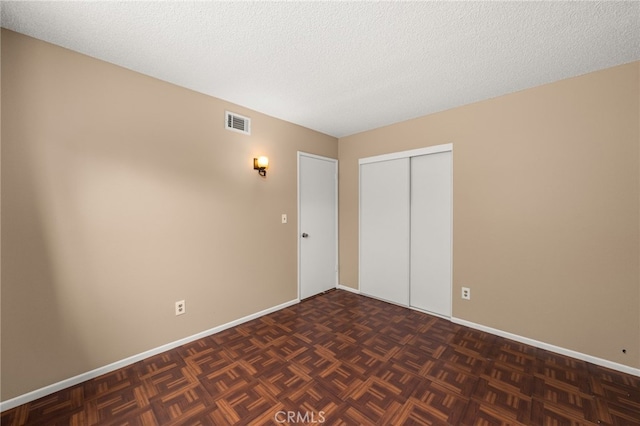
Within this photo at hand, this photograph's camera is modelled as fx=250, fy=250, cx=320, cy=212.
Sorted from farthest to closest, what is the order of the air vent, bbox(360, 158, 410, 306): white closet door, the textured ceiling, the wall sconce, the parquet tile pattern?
bbox(360, 158, 410, 306): white closet door < the wall sconce < the air vent < the parquet tile pattern < the textured ceiling

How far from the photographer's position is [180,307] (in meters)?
2.47

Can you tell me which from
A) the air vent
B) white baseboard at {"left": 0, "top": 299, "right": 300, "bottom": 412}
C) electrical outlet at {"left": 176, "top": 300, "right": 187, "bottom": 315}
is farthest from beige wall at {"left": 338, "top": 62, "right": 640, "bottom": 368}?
electrical outlet at {"left": 176, "top": 300, "right": 187, "bottom": 315}

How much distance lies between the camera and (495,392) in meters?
1.84

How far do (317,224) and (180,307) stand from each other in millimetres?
2081

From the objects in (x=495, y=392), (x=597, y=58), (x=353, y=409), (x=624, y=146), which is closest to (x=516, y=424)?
(x=495, y=392)

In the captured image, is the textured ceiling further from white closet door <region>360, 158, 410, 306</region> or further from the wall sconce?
white closet door <region>360, 158, 410, 306</region>

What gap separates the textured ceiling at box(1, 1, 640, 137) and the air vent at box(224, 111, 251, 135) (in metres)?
0.29

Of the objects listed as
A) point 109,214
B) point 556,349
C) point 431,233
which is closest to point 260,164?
point 109,214

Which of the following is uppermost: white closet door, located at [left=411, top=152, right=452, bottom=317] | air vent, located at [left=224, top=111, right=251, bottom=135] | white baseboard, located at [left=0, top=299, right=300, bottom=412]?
air vent, located at [left=224, top=111, right=251, bottom=135]

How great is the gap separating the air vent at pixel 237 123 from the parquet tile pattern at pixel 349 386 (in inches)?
90.6

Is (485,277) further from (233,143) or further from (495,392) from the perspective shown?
(233,143)

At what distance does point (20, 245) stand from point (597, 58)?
14.7 ft

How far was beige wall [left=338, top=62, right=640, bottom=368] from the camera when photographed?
2.06 metres

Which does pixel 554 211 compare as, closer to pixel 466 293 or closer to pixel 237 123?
pixel 466 293
